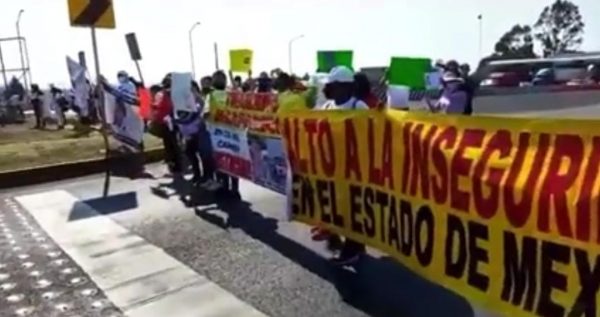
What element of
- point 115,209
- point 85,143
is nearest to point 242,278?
point 115,209

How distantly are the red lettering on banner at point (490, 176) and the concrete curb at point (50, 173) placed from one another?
35.1 feet

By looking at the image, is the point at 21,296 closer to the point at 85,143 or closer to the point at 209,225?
the point at 209,225

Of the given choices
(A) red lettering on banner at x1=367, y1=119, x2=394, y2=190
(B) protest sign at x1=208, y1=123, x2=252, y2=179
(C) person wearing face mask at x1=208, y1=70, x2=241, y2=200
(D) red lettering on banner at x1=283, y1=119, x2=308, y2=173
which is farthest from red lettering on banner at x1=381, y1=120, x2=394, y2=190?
(C) person wearing face mask at x1=208, y1=70, x2=241, y2=200

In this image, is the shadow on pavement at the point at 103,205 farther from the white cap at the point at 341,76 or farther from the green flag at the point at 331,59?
the white cap at the point at 341,76

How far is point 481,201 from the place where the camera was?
4395 mm

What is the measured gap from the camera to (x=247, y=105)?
371 inches

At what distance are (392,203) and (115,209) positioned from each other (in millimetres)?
5608

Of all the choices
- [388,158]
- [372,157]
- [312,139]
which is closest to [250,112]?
[312,139]

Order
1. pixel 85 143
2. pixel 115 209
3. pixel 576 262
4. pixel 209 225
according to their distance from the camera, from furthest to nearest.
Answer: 1. pixel 85 143
2. pixel 115 209
3. pixel 209 225
4. pixel 576 262

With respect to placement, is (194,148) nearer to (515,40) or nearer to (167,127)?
(167,127)

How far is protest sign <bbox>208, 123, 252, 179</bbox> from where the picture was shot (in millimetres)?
9484

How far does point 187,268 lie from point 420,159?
2867mm

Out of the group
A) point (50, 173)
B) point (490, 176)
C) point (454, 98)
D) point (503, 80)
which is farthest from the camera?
point (503, 80)

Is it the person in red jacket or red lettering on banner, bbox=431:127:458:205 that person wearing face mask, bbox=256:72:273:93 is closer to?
the person in red jacket
